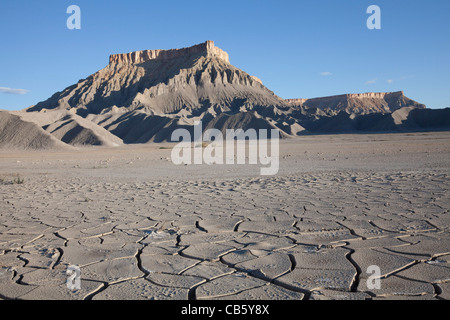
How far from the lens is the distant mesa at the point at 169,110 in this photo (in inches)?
1908

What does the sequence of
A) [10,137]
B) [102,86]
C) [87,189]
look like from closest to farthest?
[87,189], [10,137], [102,86]

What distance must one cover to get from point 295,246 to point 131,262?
67.9 inches

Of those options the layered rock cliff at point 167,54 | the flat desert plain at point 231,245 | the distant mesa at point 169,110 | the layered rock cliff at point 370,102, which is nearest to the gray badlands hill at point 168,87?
the layered rock cliff at point 167,54

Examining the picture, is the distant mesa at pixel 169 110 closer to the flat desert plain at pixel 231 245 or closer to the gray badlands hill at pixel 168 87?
the gray badlands hill at pixel 168 87

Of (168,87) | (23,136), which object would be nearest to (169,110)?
(168,87)

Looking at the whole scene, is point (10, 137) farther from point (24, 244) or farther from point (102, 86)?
point (102, 86)

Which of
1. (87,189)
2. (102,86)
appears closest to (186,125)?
(102,86)

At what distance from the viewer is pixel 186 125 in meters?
58.2

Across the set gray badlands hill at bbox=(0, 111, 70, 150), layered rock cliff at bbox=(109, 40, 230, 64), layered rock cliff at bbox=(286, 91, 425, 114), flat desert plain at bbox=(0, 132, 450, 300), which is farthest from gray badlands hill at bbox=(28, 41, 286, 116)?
flat desert plain at bbox=(0, 132, 450, 300)

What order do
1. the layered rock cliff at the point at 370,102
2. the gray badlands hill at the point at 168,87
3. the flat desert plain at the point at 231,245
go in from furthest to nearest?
the layered rock cliff at the point at 370,102
the gray badlands hill at the point at 168,87
the flat desert plain at the point at 231,245

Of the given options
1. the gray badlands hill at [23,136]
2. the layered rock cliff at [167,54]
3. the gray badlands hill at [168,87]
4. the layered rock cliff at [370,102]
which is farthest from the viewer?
the layered rock cliff at [370,102]

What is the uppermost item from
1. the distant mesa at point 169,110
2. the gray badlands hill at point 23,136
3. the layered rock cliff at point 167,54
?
the layered rock cliff at point 167,54

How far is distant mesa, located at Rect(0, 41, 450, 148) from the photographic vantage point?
48.5 m

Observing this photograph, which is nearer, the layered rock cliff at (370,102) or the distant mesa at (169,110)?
the distant mesa at (169,110)
